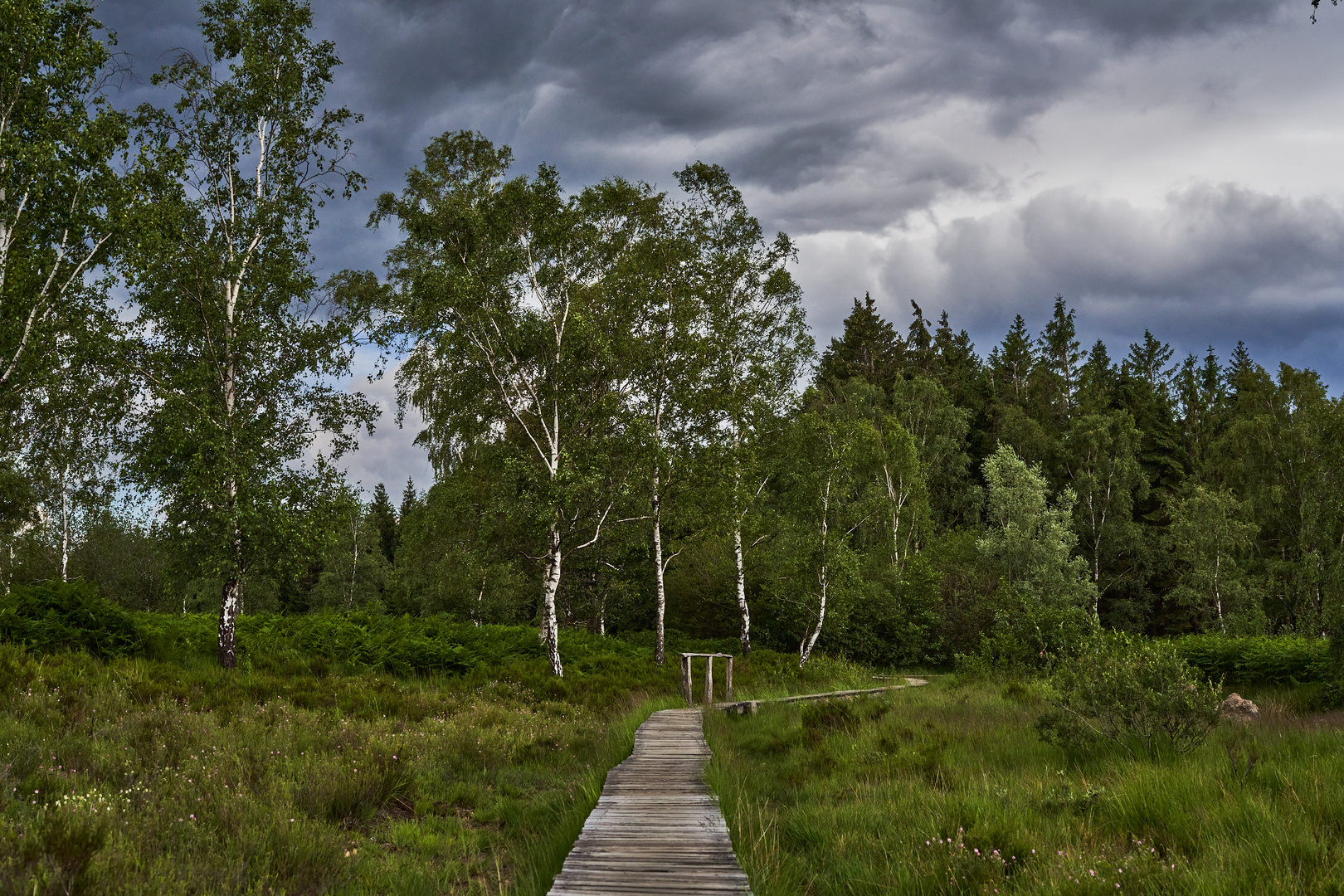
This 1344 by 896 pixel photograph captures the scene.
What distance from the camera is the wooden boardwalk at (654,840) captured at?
509cm

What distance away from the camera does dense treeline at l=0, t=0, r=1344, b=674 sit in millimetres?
14641

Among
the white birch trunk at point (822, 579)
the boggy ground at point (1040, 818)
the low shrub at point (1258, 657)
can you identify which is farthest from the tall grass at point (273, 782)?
the low shrub at point (1258, 657)

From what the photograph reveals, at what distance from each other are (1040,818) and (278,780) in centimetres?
738

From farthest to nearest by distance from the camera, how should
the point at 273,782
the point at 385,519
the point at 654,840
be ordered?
the point at 385,519 → the point at 273,782 → the point at 654,840

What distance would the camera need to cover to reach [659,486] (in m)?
22.5

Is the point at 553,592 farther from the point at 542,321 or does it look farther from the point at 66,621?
the point at 66,621

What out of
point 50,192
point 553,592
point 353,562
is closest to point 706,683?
point 553,592

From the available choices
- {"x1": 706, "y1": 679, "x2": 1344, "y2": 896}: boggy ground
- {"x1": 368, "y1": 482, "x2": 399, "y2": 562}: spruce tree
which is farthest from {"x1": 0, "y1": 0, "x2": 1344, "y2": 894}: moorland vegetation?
{"x1": 368, "y1": 482, "x2": 399, "y2": 562}: spruce tree

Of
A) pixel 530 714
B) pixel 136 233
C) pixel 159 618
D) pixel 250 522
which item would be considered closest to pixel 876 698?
pixel 530 714

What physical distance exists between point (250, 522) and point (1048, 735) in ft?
48.1

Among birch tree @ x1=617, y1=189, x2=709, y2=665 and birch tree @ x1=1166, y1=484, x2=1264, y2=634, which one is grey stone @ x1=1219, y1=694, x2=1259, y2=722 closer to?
birch tree @ x1=617, y1=189, x2=709, y2=665

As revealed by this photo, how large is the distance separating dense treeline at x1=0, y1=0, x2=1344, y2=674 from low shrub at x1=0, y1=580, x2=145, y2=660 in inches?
50.1

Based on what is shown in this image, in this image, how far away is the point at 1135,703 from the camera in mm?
8758

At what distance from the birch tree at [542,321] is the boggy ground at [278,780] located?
5950mm
